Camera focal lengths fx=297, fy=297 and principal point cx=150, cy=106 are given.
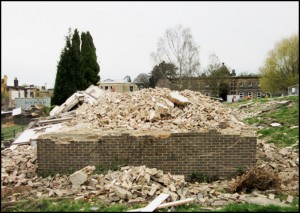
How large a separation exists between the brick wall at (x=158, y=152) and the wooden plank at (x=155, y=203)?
1.79 metres

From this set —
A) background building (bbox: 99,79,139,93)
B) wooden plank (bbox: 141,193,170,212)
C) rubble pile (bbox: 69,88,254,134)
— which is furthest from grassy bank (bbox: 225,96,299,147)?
background building (bbox: 99,79,139,93)

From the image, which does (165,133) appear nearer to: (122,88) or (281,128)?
(281,128)

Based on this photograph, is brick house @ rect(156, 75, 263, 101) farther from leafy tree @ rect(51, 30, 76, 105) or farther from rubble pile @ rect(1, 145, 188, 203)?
rubble pile @ rect(1, 145, 188, 203)

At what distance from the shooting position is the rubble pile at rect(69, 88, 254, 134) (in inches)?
315

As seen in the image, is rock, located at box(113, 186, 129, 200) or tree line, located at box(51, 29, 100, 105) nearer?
rock, located at box(113, 186, 129, 200)

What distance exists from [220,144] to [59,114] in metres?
7.19

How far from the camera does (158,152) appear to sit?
24.7ft

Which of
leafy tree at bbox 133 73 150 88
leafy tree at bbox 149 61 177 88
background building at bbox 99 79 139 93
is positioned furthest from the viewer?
background building at bbox 99 79 139 93

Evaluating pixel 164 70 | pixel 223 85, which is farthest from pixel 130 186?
pixel 223 85

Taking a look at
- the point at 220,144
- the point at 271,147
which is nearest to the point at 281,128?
the point at 271,147

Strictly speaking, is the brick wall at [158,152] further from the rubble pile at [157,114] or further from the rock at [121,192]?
the rock at [121,192]

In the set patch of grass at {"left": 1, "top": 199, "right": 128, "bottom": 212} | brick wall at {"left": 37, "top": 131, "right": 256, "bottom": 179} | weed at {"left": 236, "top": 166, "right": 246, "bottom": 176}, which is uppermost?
brick wall at {"left": 37, "top": 131, "right": 256, "bottom": 179}

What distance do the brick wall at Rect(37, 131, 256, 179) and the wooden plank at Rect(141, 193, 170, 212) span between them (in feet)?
5.88

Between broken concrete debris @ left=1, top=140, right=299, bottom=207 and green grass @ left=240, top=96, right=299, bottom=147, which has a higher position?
green grass @ left=240, top=96, right=299, bottom=147
